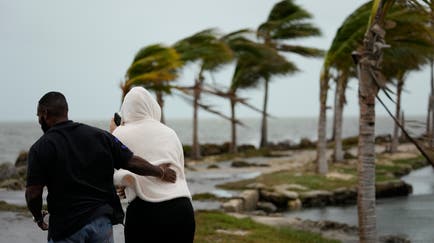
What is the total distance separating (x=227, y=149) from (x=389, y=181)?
1999 cm

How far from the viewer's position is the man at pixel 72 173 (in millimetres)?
3486

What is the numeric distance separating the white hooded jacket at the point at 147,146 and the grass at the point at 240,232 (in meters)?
4.68

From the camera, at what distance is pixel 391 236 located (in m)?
11.0

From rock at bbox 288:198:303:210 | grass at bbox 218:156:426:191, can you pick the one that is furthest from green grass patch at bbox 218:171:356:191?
rock at bbox 288:198:303:210

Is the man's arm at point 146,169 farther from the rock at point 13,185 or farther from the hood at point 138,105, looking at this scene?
the rock at point 13,185

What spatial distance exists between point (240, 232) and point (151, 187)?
578 centimetres

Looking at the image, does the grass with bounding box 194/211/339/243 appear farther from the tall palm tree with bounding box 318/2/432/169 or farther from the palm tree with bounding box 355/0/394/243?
the tall palm tree with bounding box 318/2/432/169

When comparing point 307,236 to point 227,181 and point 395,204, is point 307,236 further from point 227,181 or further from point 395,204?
point 227,181

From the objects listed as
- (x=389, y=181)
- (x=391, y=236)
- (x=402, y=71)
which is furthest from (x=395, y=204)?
(x=402, y=71)

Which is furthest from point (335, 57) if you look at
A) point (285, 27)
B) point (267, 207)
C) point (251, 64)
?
point (251, 64)

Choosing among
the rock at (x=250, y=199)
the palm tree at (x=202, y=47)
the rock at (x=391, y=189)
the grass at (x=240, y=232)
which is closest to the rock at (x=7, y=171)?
the palm tree at (x=202, y=47)

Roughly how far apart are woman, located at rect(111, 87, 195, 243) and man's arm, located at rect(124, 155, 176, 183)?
0.21ft

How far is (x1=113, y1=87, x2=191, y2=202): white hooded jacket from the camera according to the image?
3.94 meters

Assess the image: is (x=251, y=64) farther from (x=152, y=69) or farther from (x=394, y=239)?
(x=394, y=239)
